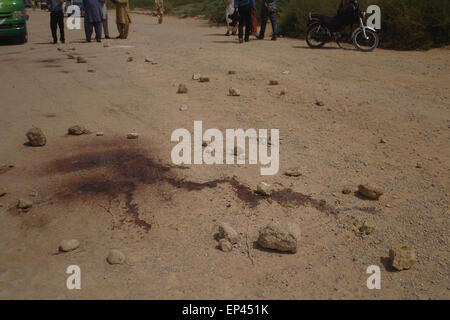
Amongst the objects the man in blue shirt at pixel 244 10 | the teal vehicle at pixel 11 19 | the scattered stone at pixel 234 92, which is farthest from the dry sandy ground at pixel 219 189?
the teal vehicle at pixel 11 19

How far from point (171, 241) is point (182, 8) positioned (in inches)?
1025

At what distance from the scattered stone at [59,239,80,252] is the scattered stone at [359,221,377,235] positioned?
69.3 inches

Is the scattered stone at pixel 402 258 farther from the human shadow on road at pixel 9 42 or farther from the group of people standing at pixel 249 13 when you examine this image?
the human shadow on road at pixel 9 42

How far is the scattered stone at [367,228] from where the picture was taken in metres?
2.54

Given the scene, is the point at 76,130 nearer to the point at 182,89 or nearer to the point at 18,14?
the point at 182,89

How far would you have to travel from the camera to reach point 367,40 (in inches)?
365

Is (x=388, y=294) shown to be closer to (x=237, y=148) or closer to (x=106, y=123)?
(x=237, y=148)

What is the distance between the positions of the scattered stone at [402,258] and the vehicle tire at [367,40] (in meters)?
7.98

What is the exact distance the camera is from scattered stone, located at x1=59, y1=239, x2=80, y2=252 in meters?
2.32

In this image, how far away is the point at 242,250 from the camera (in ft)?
7.81

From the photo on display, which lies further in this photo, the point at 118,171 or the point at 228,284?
the point at 118,171

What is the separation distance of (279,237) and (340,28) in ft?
28.3

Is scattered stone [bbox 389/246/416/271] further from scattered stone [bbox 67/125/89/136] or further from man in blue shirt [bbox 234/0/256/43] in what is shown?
man in blue shirt [bbox 234/0/256/43]

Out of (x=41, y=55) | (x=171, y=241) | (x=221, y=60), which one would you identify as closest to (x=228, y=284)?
(x=171, y=241)
